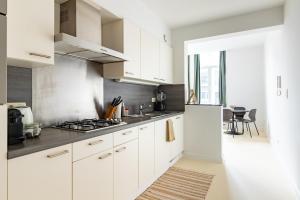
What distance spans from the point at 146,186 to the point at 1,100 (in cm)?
189

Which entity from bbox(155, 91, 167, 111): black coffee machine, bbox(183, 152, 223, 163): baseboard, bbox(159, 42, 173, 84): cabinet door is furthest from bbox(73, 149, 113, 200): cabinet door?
bbox(183, 152, 223, 163): baseboard

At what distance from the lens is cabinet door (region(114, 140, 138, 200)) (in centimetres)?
181

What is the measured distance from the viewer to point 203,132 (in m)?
3.56

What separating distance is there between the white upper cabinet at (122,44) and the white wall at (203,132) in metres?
1.61

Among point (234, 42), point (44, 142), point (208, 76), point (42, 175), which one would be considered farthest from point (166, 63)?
point (208, 76)

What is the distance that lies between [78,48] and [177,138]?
2.31 meters

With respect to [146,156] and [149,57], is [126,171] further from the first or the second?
[149,57]

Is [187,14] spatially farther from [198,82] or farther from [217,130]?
[198,82]

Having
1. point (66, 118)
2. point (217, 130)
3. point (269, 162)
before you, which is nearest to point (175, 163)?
point (217, 130)

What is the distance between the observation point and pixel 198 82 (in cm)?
779

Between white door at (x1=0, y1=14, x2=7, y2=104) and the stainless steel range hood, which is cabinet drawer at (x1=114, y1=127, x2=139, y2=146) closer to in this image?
the stainless steel range hood

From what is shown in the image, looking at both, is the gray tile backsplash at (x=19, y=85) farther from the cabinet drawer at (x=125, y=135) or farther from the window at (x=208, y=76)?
the window at (x=208, y=76)

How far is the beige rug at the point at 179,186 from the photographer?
7.32 ft

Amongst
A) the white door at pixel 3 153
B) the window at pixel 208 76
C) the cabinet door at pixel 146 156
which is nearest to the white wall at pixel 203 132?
the cabinet door at pixel 146 156
